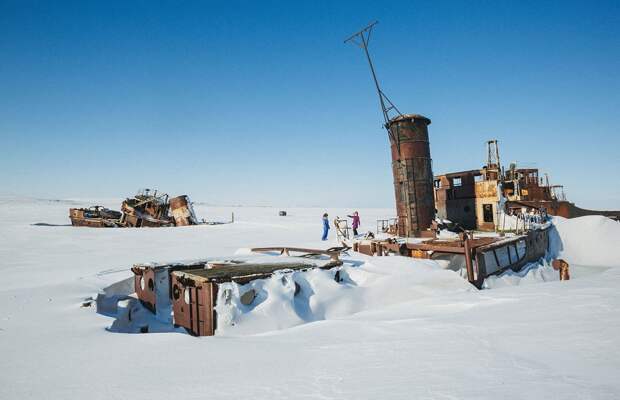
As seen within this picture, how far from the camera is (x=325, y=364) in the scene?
3.29m

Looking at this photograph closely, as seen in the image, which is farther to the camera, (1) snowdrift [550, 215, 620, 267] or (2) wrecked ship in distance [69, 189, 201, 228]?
(2) wrecked ship in distance [69, 189, 201, 228]

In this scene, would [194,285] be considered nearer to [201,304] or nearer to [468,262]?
[201,304]

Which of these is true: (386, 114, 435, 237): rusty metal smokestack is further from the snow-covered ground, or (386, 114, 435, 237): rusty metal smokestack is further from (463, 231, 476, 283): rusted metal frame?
the snow-covered ground

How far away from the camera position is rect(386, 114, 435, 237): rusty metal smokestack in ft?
52.5

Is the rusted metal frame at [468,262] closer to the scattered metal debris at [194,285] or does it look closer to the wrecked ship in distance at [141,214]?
the scattered metal debris at [194,285]

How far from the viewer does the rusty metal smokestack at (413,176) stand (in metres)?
16.0

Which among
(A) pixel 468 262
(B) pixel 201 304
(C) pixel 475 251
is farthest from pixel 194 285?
(C) pixel 475 251

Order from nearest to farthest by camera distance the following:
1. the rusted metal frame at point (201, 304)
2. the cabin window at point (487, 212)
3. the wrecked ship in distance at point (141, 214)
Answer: the rusted metal frame at point (201, 304), the cabin window at point (487, 212), the wrecked ship in distance at point (141, 214)

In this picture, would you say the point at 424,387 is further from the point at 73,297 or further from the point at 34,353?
the point at 73,297

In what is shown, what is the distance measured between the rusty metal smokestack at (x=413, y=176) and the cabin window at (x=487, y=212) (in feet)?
14.7

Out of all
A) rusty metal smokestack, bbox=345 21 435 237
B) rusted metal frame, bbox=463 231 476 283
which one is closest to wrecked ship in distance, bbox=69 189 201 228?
rusty metal smokestack, bbox=345 21 435 237

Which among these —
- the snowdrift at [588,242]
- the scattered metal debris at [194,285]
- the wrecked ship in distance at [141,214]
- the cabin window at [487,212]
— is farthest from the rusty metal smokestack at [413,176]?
the wrecked ship in distance at [141,214]

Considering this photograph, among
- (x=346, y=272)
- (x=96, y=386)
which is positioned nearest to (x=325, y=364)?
(x=96, y=386)

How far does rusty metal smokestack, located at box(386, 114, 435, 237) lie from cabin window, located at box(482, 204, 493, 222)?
4.47m
